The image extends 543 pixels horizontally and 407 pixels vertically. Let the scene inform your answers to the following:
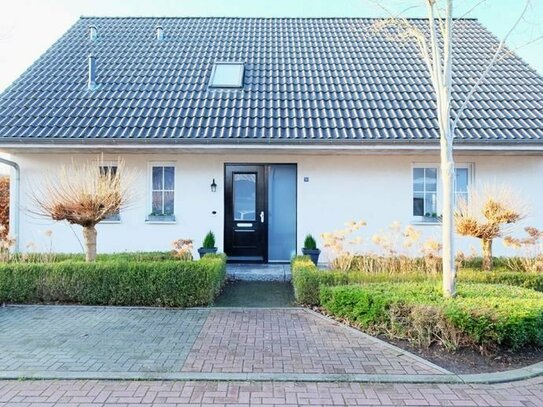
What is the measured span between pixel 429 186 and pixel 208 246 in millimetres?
5475

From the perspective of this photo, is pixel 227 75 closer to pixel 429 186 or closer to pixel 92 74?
pixel 92 74

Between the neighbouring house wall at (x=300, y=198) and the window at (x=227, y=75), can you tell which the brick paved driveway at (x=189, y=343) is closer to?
the neighbouring house wall at (x=300, y=198)

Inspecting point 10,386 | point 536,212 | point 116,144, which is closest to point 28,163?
point 116,144

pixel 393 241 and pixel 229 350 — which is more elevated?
pixel 393 241

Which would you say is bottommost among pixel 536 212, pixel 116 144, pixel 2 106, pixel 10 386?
pixel 10 386

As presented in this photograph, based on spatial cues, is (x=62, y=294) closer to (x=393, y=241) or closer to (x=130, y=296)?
(x=130, y=296)

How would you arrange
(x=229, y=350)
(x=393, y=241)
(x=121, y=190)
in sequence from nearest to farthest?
(x=229, y=350) → (x=121, y=190) → (x=393, y=241)

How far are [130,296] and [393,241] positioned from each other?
17.7 feet

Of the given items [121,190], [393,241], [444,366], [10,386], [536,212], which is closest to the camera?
[10,386]

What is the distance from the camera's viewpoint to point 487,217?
7.25 meters

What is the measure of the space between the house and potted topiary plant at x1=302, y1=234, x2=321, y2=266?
0.67 m

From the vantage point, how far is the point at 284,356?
4645mm

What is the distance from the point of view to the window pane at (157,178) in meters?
9.82

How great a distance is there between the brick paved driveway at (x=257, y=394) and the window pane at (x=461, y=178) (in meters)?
6.42
